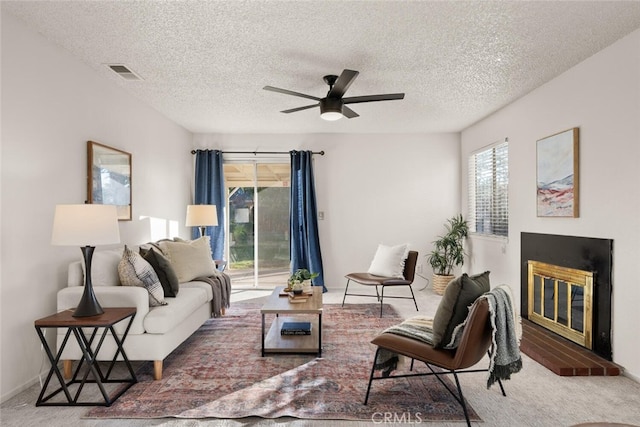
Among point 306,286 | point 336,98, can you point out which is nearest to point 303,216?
point 306,286

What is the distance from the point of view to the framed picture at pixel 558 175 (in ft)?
11.2

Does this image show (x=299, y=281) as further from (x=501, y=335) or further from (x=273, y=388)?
(x=501, y=335)

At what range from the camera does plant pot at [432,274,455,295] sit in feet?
18.8

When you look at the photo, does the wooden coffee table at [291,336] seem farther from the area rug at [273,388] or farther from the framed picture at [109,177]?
the framed picture at [109,177]

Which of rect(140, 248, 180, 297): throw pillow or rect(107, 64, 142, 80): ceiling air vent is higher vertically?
rect(107, 64, 142, 80): ceiling air vent

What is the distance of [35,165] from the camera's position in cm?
276

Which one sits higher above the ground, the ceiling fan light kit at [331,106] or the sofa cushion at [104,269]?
the ceiling fan light kit at [331,106]

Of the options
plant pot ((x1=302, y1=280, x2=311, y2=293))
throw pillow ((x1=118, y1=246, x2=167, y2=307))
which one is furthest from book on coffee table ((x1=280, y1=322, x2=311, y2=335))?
throw pillow ((x1=118, y1=246, x2=167, y2=307))

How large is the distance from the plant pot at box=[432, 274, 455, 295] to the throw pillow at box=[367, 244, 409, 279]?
1215mm

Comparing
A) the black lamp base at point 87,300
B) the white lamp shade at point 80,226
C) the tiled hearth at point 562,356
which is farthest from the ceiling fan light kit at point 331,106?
the tiled hearth at point 562,356

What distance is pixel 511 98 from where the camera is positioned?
435 cm

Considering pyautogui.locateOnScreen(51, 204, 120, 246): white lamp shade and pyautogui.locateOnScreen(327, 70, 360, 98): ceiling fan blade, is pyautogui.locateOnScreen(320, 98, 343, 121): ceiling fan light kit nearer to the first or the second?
pyautogui.locateOnScreen(327, 70, 360, 98): ceiling fan blade

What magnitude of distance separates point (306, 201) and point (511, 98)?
3230mm

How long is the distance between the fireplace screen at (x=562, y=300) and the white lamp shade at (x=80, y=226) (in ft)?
12.7
